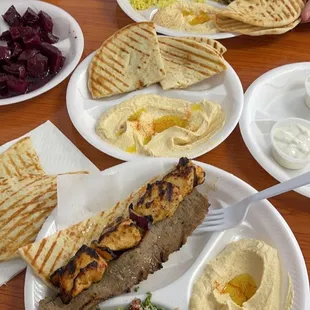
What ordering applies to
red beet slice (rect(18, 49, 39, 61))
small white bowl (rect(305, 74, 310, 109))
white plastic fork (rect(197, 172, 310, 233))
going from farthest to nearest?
red beet slice (rect(18, 49, 39, 61)) → small white bowl (rect(305, 74, 310, 109)) → white plastic fork (rect(197, 172, 310, 233))

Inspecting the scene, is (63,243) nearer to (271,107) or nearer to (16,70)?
(16,70)

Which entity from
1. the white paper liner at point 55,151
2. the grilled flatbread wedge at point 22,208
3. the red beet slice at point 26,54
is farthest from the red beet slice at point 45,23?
the grilled flatbread wedge at point 22,208

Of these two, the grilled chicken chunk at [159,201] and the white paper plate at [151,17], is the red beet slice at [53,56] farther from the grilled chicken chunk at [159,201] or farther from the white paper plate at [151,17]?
the grilled chicken chunk at [159,201]

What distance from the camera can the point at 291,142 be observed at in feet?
6.93

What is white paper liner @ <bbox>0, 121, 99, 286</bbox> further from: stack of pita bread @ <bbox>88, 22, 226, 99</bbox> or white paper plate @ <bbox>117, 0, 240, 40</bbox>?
white paper plate @ <bbox>117, 0, 240, 40</bbox>

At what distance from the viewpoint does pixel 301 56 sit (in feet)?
8.83

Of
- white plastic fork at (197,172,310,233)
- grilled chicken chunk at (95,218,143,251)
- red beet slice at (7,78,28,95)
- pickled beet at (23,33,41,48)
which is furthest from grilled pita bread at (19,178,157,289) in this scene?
pickled beet at (23,33,41,48)

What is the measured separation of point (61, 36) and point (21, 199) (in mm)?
1283

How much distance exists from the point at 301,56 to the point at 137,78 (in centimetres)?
100

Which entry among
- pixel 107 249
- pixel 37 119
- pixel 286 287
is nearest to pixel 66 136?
pixel 37 119

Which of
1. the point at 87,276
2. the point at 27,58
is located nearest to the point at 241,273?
the point at 87,276

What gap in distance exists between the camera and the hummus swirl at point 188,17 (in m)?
2.76

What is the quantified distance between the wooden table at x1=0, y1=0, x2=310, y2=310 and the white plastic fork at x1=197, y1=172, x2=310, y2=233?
0.82ft

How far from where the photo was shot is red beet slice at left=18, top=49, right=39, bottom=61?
8.13 ft
